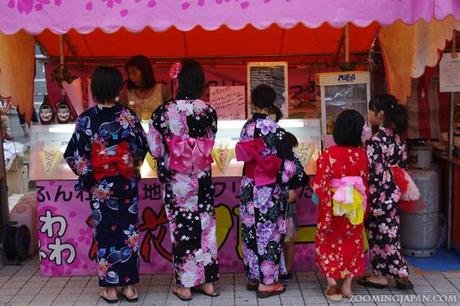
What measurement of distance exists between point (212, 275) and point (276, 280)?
54 cm

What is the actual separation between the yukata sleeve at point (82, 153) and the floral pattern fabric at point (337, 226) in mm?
1794

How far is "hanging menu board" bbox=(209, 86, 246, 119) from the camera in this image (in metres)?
5.30

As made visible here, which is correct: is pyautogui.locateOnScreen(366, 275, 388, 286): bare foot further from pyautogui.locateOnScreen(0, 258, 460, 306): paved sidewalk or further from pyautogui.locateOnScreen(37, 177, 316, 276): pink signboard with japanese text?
pyautogui.locateOnScreen(37, 177, 316, 276): pink signboard with japanese text

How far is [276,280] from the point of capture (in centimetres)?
442

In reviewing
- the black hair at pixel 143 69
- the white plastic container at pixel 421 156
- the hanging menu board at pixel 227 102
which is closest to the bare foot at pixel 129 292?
the hanging menu board at pixel 227 102

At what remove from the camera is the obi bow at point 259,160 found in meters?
4.21

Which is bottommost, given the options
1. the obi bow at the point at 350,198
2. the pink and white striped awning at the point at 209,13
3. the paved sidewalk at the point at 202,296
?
the paved sidewalk at the point at 202,296

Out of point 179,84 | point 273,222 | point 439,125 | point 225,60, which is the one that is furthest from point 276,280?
point 225,60

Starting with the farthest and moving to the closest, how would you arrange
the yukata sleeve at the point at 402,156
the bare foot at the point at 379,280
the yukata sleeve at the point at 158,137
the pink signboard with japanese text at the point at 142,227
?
the pink signboard with japanese text at the point at 142,227, the bare foot at the point at 379,280, the yukata sleeve at the point at 402,156, the yukata sleeve at the point at 158,137

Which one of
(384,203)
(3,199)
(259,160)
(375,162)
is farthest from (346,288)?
(3,199)

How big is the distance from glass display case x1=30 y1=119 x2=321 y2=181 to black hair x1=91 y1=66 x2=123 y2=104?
2.80ft

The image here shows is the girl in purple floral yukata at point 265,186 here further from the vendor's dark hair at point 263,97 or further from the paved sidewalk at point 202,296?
the paved sidewalk at point 202,296

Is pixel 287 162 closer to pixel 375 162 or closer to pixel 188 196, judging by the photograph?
pixel 375 162

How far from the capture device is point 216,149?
192 inches
